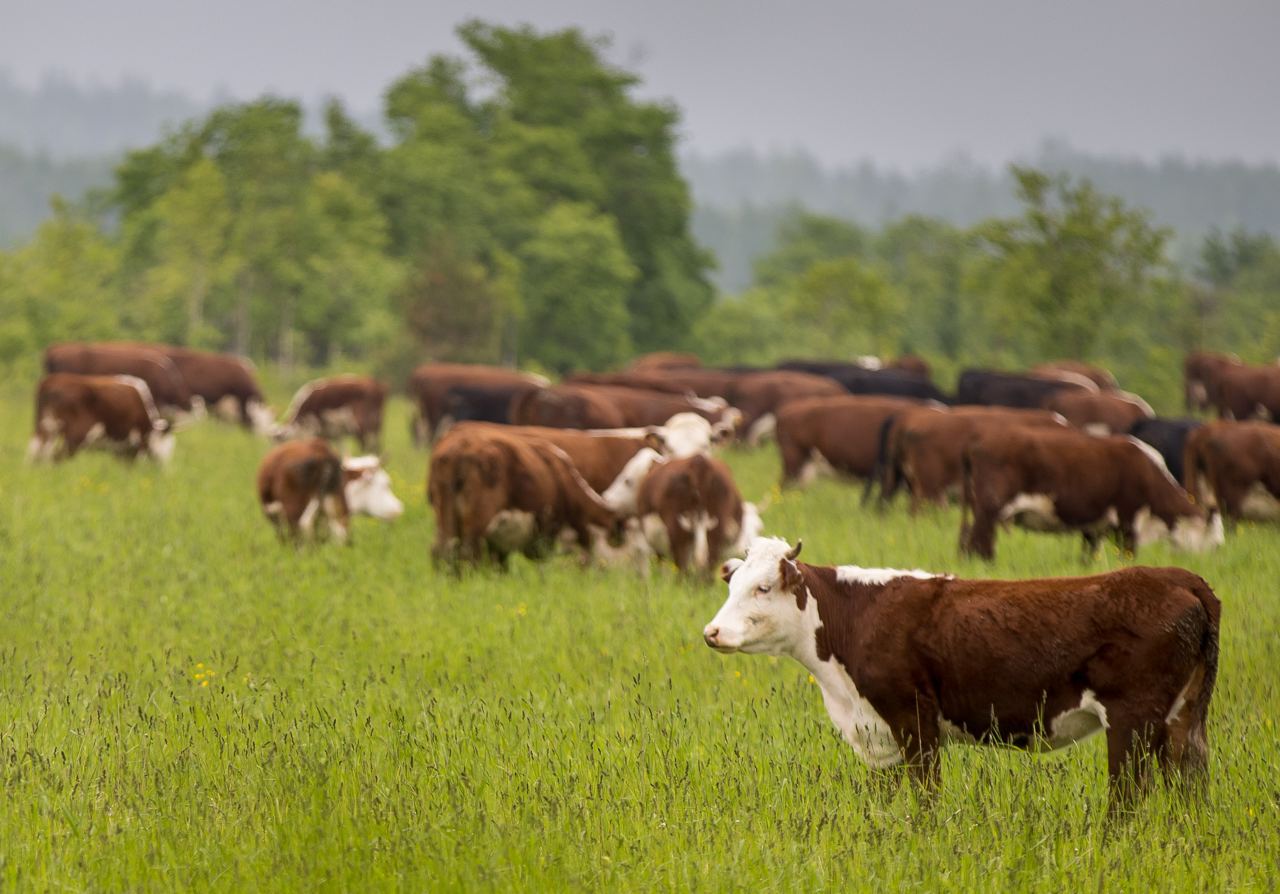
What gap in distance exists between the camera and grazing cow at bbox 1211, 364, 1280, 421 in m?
31.0

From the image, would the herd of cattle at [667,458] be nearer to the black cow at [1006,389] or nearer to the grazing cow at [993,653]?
the black cow at [1006,389]

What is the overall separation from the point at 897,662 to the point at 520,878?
214 centimetres

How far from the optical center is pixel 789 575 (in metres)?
7.07

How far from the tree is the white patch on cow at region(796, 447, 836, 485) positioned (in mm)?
38989

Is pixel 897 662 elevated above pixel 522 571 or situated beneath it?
elevated above

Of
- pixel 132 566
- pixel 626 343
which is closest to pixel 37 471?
pixel 132 566

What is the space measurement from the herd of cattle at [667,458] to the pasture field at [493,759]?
0.86 meters

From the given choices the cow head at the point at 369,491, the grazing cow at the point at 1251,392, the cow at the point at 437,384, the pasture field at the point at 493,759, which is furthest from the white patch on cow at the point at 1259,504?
the cow at the point at 437,384

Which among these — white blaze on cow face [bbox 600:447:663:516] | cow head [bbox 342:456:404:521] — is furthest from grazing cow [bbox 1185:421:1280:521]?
cow head [bbox 342:456:404:521]

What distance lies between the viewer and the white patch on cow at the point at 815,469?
2175 centimetres

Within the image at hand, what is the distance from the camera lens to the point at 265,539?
1541cm

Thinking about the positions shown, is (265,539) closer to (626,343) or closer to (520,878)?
(520,878)

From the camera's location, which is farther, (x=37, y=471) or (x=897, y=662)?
(x=37, y=471)

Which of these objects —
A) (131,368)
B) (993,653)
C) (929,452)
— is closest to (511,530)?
(929,452)
